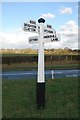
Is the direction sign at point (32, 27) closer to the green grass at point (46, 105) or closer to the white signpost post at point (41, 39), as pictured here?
the white signpost post at point (41, 39)

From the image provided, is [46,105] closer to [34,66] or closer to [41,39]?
[41,39]

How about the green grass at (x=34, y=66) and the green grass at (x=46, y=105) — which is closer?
the green grass at (x=46, y=105)

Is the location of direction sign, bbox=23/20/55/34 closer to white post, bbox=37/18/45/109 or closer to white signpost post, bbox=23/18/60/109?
white signpost post, bbox=23/18/60/109

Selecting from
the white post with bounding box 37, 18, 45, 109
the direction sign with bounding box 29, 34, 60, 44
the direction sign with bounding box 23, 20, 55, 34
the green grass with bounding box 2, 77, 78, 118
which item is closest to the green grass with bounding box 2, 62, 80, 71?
the green grass with bounding box 2, 77, 78, 118

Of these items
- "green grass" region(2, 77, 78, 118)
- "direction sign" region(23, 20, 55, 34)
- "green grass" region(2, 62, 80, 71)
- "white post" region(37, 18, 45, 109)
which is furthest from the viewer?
"green grass" region(2, 62, 80, 71)

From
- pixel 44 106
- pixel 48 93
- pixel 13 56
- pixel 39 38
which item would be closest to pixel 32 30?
pixel 39 38

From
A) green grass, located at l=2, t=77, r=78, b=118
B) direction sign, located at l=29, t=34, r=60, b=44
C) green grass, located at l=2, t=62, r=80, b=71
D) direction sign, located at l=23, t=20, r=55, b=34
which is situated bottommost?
green grass, located at l=2, t=77, r=78, b=118

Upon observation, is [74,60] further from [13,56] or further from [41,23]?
[41,23]

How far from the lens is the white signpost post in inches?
390

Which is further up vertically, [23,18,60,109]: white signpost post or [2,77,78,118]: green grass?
[23,18,60,109]: white signpost post

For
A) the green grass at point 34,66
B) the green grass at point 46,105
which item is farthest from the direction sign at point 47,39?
the green grass at point 34,66

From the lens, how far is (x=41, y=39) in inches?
396

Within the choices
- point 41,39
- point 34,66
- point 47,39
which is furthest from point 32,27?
point 34,66

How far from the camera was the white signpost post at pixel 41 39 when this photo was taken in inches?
390
